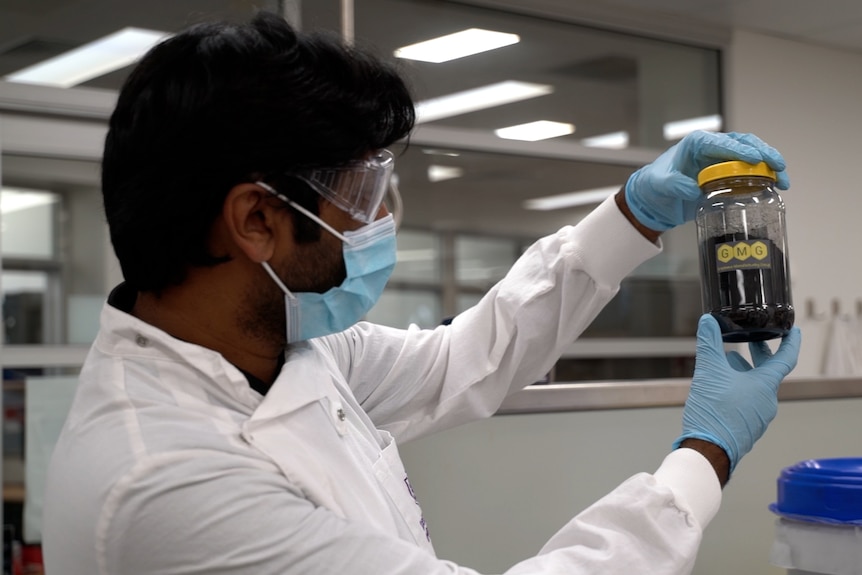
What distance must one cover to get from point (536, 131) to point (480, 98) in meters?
0.30

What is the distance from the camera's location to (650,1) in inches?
159

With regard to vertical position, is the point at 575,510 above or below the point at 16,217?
below

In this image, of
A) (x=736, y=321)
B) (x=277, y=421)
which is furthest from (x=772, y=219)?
(x=277, y=421)

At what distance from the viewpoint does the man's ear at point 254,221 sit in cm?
92

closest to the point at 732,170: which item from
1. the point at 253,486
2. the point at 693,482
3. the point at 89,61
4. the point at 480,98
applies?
the point at 693,482

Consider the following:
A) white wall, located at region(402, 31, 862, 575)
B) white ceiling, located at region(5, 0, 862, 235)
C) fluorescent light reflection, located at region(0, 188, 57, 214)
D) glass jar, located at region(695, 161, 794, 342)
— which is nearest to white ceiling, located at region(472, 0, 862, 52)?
white ceiling, located at region(5, 0, 862, 235)

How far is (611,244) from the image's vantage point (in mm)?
1223

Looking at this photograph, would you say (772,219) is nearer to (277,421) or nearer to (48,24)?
(277,421)

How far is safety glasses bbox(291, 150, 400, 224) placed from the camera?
96 cm

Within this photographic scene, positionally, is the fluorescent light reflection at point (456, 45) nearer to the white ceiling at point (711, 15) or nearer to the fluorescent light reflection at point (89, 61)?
the white ceiling at point (711, 15)

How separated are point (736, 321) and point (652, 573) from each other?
11.3 inches

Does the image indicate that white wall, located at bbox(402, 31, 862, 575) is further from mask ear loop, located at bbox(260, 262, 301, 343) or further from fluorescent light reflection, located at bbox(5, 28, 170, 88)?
fluorescent light reflection, located at bbox(5, 28, 170, 88)

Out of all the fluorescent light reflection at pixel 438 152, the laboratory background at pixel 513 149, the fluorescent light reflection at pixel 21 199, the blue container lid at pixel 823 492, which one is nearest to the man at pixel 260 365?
the blue container lid at pixel 823 492

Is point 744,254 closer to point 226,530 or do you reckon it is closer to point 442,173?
point 226,530
